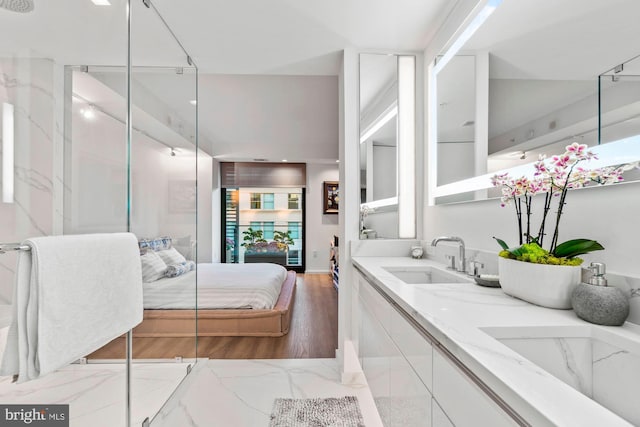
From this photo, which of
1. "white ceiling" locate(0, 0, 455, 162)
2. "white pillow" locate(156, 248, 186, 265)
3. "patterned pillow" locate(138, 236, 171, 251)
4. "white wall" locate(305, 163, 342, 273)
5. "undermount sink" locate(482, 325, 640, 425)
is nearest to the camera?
"undermount sink" locate(482, 325, 640, 425)

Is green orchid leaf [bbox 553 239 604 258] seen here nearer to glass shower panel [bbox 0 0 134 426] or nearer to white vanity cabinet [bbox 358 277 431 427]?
white vanity cabinet [bbox 358 277 431 427]

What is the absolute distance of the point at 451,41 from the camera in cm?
183

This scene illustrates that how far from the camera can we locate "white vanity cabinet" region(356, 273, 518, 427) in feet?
2.00

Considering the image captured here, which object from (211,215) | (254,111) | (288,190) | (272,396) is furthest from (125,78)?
(288,190)

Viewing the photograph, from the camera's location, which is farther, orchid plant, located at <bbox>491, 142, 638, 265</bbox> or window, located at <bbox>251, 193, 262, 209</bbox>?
window, located at <bbox>251, 193, 262, 209</bbox>

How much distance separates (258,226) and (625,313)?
20.6 ft

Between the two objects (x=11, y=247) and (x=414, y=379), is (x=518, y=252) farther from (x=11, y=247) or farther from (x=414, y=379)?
(x=11, y=247)

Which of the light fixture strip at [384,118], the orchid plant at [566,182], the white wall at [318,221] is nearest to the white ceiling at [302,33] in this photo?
the orchid plant at [566,182]

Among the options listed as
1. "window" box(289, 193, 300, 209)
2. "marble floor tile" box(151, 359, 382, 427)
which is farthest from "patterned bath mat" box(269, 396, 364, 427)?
"window" box(289, 193, 300, 209)

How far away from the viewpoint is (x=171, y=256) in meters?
2.10

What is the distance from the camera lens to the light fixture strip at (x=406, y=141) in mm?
2312

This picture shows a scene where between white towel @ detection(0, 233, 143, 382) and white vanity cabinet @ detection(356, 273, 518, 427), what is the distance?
1.20m

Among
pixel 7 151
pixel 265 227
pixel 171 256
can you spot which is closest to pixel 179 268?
pixel 171 256

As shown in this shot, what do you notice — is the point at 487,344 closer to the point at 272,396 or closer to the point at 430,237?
the point at 430,237
